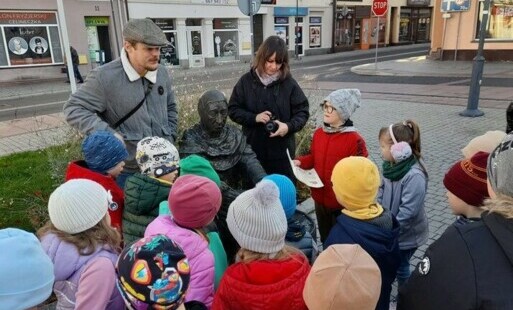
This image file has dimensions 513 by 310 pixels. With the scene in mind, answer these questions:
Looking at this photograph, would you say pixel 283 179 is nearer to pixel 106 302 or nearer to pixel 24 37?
pixel 106 302

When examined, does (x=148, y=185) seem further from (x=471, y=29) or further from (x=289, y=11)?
(x=289, y=11)

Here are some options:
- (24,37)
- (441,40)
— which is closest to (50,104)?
(24,37)

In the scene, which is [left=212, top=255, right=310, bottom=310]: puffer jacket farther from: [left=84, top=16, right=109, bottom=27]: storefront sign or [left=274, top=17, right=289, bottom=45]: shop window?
[left=274, top=17, right=289, bottom=45]: shop window

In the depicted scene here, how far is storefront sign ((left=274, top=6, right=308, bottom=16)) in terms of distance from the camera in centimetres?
2956

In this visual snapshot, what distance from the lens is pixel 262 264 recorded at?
183cm

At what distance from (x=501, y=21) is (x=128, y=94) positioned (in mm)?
23230

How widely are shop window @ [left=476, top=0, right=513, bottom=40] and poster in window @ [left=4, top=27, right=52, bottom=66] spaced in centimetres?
2254

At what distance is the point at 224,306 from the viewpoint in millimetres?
1818

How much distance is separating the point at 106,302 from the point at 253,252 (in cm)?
68

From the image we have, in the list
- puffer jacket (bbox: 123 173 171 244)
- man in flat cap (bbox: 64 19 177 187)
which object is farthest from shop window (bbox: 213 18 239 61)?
puffer jacket (bbox: 123 173 171 244)

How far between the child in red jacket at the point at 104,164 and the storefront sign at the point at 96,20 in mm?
22038

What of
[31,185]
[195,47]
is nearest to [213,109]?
[31,185]

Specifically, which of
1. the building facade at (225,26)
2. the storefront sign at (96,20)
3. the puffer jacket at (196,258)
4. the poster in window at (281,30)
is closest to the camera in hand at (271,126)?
the puffer jacket at (196,258)

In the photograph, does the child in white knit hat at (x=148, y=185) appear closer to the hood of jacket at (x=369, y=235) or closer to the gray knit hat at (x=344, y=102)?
the hood of jacket at (x=369, y=235)
